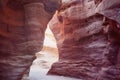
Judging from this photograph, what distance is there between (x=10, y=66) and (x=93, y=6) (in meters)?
5.40

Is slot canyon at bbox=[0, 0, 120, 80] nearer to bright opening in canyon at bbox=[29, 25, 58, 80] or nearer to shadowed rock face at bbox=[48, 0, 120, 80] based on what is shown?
shadowed rock face at bbox=[48, 0, 120, 80]

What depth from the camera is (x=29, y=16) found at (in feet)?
27.4

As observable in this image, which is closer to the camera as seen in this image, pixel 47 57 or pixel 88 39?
pixel 88 39

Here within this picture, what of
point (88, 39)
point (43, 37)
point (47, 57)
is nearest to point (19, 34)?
point (43, 37)

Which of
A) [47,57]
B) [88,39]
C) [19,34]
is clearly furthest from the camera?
[47,57]

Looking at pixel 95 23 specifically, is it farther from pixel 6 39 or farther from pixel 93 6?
pixel 6 39

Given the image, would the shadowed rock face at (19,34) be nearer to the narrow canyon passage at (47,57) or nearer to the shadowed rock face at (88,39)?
the shadowed rock face at (88,39)

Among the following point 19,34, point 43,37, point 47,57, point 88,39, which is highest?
point 19,34

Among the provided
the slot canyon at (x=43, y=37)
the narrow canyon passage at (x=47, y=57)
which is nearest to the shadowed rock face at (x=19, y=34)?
the slot canyon at (x=43, y=37)

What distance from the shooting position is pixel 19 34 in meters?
8.50

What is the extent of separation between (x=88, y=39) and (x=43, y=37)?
9.93ft

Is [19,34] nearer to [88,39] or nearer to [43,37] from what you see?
[43,37]

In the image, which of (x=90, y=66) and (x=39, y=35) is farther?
(x=90, y=66)

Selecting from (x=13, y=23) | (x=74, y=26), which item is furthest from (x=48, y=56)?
(x=13, y=23)
